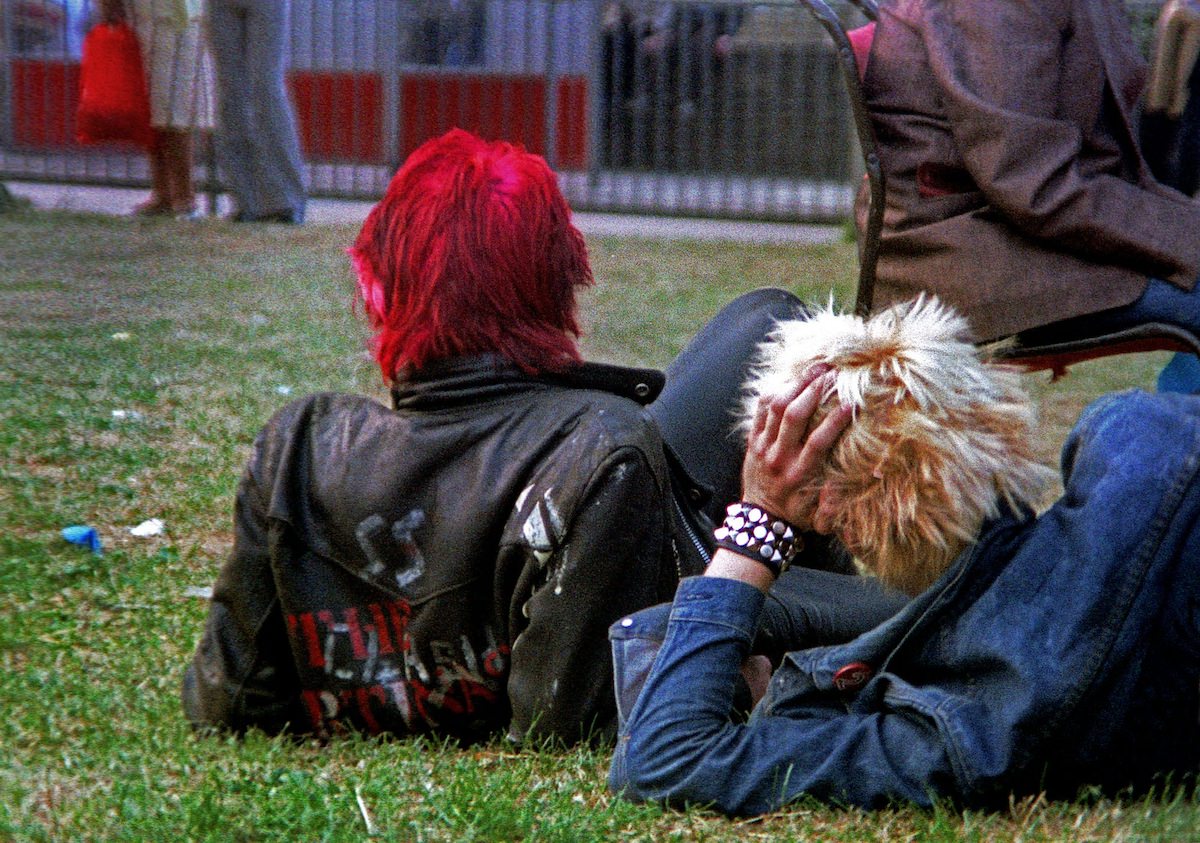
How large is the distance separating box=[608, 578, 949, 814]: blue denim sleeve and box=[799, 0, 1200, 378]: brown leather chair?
3.58ft

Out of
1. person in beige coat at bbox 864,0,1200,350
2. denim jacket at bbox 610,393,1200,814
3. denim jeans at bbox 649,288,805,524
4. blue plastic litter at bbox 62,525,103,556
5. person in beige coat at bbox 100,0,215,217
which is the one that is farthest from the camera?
person in beige coat at bbox 100,0,215,217

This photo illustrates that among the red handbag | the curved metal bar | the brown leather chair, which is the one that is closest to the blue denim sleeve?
the brown leather chair

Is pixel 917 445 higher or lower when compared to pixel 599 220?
higher

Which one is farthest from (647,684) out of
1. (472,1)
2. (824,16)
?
(472,1)

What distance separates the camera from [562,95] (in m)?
12.2

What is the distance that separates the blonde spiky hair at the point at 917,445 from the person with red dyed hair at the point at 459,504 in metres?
0.47

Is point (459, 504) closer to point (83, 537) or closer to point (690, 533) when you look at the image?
point (690, 533)

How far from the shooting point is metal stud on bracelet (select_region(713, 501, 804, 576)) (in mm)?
2227

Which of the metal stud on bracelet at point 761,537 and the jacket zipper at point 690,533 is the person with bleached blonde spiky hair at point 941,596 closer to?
the metal stud on bracelet at point 761,537

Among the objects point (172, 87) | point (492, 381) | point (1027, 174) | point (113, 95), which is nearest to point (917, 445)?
point (492, 381)

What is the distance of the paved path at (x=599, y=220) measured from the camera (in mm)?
9617

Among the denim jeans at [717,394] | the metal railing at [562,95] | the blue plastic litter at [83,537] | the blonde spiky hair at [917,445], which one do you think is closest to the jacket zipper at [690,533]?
the denim jeans at [717,394]

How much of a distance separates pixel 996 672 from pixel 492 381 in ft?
3.12

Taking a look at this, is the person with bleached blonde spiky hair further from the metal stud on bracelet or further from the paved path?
the paved path
